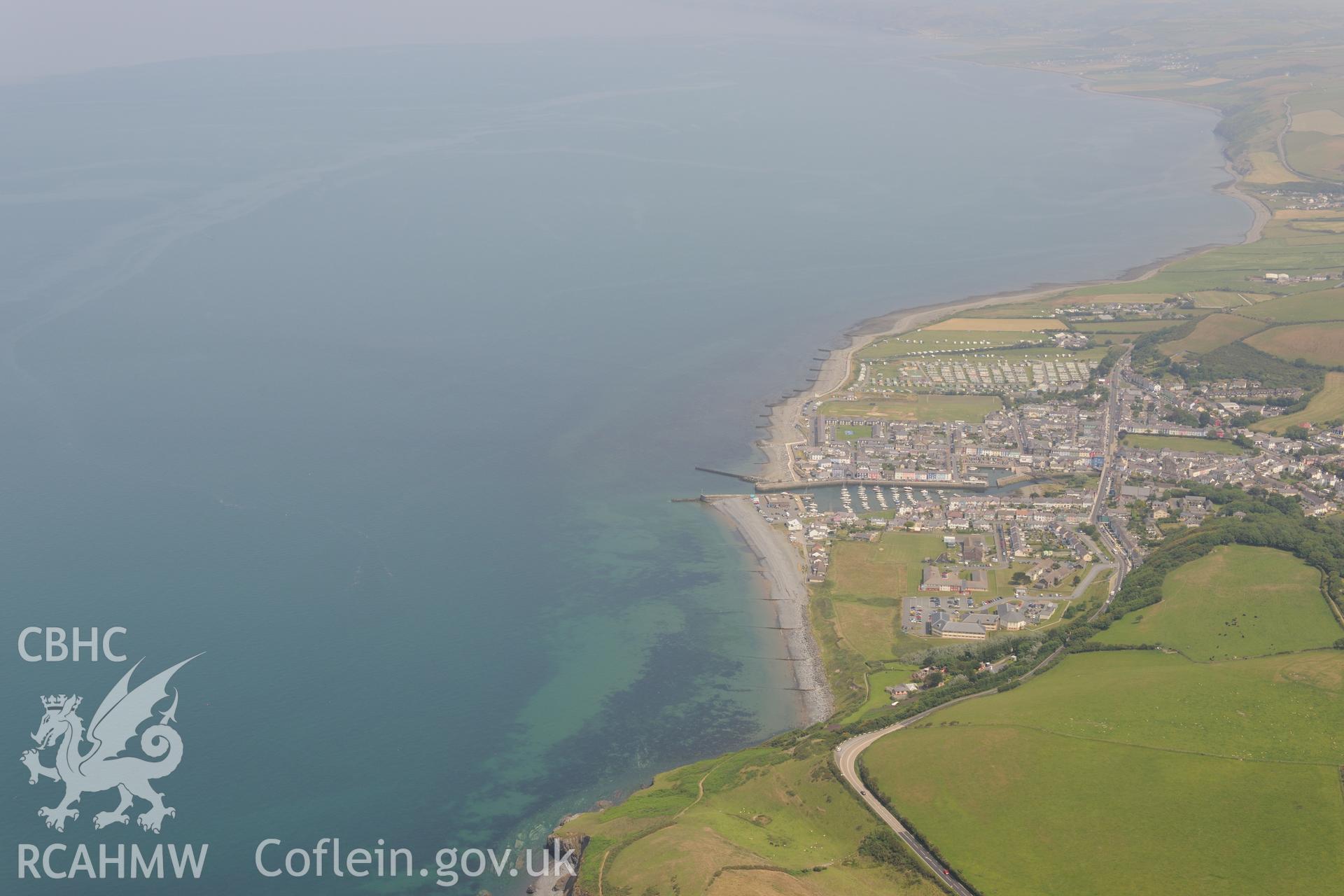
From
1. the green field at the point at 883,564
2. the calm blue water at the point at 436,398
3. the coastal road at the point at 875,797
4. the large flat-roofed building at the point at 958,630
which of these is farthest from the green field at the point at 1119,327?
the coastal road at the point at 875,797

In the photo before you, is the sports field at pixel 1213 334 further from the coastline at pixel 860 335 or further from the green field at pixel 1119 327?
the coastline at pixel 860 335

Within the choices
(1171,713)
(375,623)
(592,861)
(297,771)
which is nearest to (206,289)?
(375,623)

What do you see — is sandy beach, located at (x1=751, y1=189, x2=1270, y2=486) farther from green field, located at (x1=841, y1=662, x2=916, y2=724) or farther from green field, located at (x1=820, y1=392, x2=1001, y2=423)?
green field, located at (x1=841, y1=662, x2=916, y2=724)

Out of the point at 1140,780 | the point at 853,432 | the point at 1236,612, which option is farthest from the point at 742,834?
the point at 853,432

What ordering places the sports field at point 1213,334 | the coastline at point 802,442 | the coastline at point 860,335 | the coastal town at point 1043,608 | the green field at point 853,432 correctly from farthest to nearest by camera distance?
the sports field at point 1213,334 < the green field at point 853,432 < the coastline at point 860,335 < the coastline at point 802,442 < the coastal town at point 1043,608

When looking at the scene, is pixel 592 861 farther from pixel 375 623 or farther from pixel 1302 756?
pixel 1302 756

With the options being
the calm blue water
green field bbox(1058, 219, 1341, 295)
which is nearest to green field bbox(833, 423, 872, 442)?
the calm blue water
